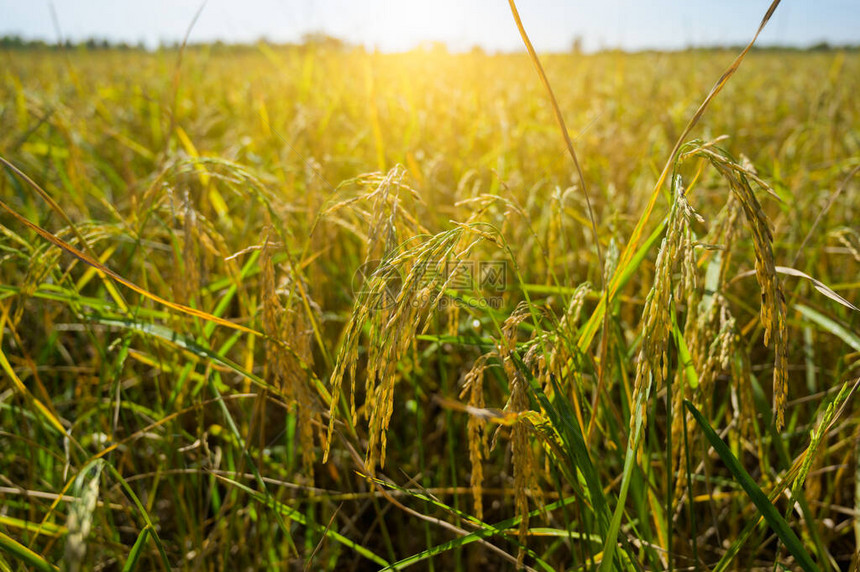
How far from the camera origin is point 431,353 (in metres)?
1.57

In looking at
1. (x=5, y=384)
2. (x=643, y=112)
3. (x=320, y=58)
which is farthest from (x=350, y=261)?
(x=320, y=58)

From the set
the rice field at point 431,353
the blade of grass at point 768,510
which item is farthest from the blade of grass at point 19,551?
the blade of grass at point 768,510

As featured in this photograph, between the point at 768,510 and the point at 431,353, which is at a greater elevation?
the point at 768,510

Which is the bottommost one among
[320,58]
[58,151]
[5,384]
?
[5,384]

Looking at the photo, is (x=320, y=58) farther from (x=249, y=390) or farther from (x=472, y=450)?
(x=472, y=450)

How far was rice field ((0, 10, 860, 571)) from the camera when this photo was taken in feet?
2.30

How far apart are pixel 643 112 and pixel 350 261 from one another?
8.51ft

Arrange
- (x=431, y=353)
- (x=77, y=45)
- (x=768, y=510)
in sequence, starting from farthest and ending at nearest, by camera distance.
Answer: (x=77, y=45) → (x=431, y=353) → (x=768, y=510)

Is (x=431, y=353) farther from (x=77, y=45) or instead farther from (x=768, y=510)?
(x=77, y=45)

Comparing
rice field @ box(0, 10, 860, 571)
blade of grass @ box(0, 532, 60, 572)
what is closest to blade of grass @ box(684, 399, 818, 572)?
rice field @ box(0, 10, 860, 571)

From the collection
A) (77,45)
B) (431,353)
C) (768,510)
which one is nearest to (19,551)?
(768,510)

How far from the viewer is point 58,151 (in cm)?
277

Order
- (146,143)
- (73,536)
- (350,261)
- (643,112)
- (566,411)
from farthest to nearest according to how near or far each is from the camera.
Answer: (643,112), (146,143), (350,261), (566,411), (73,536)

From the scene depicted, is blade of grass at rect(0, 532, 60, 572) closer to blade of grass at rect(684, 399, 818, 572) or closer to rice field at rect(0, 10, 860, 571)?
rice field at rect(0, 10, 860, 571)
